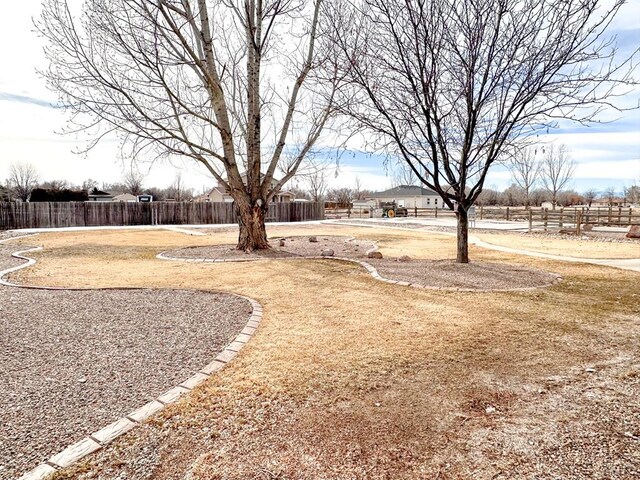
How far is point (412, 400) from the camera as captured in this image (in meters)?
2.41

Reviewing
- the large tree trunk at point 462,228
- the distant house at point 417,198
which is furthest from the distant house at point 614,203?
the large tree trunk at point 462,228

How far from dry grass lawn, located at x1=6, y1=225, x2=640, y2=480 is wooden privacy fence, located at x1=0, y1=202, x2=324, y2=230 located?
2057 cm

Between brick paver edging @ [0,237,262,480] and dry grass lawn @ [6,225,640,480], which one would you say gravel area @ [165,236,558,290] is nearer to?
dry grass lawn @ [6,225,640,480]

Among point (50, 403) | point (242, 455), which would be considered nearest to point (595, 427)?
point (242, 455)

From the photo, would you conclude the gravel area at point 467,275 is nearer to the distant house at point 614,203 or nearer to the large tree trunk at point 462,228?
the large tree trunk at point 462,228

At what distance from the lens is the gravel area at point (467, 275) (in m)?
5.63

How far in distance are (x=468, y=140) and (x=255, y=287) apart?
13.8 feet

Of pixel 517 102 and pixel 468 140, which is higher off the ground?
→ pixel 517 102

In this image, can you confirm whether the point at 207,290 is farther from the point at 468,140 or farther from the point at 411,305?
the point at 468,140

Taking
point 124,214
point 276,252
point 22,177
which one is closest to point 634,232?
point 276,252

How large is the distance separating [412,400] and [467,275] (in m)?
4.18

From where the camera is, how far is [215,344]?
347 cm

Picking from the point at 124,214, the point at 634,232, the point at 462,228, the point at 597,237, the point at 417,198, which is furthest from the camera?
the point at 417,198

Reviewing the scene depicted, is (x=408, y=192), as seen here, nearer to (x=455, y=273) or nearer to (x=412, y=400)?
(x=455, y=273)
